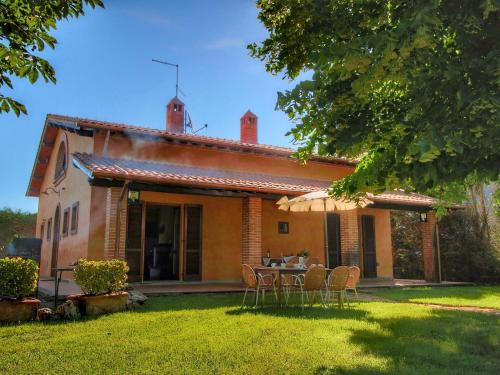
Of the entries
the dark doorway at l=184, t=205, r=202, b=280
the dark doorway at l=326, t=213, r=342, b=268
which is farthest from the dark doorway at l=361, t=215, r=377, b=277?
the dark doorway at l=184, t=205, r=202, b=280

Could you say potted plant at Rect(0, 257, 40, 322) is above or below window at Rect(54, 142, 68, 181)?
below

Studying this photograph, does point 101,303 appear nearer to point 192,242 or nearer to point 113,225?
point 113,225

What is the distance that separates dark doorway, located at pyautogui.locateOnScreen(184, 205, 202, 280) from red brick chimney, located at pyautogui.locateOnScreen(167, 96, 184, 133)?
5.43 metres

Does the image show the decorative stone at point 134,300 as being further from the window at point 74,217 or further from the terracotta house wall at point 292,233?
the terracotta house wall at point 292,233

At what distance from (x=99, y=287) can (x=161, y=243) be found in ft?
20.4

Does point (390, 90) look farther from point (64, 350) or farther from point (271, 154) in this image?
point (271, 154)

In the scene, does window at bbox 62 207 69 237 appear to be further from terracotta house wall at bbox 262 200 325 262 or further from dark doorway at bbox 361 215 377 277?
dark doorway at bbox 361 215 377 277

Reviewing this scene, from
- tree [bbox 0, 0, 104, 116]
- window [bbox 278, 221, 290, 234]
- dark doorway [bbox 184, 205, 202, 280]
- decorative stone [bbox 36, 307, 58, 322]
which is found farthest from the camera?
window [bbox 278, 221, 290, 234]

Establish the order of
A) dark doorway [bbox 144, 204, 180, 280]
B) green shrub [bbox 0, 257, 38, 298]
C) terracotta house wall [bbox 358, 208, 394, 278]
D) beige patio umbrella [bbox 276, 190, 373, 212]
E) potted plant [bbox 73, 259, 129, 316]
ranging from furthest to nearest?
terracotta house wall [bbox 358, 208, 394, 278] → dark doorway [bbox 144, 204, 180, 280] → beige patio umbrella [bbox 276, 190, 373, 212] → potted plant [bbox 73, 259, 129, 316] → green shrub [bbox 0, 257, 38, 298]

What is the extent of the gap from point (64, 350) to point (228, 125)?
55.3 ft

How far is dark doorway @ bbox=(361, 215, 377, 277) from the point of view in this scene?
16547 mm

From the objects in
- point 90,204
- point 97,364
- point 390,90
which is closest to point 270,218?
point 90,204

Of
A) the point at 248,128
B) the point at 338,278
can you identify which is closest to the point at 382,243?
the point at 248,128

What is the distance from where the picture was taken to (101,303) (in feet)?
26.1
